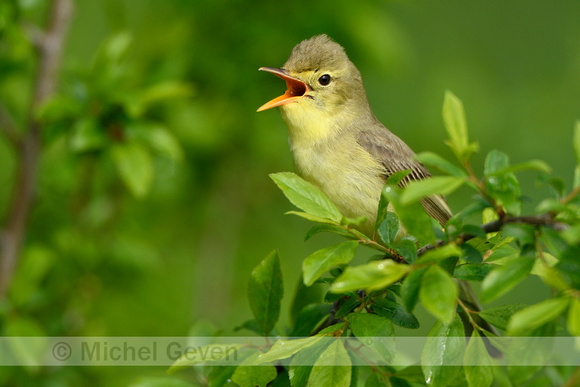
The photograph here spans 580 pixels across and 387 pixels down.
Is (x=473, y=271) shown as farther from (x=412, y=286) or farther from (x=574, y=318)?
(x=574, y=318)

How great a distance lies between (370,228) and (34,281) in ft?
5.00

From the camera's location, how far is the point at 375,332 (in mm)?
1639

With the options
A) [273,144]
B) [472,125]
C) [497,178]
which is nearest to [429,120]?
[472,125]

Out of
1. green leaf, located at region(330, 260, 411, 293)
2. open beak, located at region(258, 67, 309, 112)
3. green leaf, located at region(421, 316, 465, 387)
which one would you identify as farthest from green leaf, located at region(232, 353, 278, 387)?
open beak, located at region(258, 67, 309, 112)

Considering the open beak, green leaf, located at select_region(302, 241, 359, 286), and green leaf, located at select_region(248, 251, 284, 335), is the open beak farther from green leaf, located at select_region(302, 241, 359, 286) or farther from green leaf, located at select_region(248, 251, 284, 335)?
green leaf, located at select_region(302, 241, 359, 286)

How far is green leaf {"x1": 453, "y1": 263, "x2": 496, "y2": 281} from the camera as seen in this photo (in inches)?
64.7

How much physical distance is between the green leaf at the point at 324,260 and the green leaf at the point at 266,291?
0.47 meters

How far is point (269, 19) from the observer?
3697 millimetres

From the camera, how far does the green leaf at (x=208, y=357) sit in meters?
1.85

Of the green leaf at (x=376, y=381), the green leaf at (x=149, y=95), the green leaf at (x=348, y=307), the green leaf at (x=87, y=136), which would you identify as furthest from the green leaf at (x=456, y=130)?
the green leaf at (x=87, y=136)

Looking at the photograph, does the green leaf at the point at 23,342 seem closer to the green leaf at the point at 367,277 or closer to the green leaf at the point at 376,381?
the green leaf at the point at 376,381

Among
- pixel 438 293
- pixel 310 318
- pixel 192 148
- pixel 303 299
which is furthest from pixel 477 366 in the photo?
pixel 192 148

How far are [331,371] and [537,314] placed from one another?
61 cm

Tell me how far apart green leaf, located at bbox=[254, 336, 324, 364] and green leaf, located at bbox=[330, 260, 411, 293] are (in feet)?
1.19
